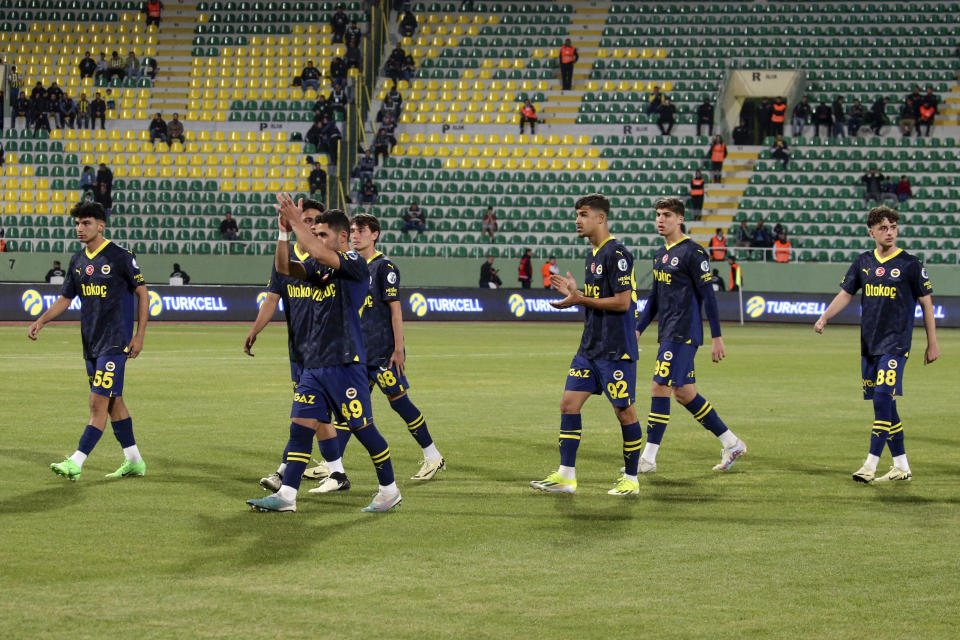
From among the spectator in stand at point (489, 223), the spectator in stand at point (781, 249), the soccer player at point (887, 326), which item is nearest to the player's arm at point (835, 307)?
the soccer player at point (887, 326)

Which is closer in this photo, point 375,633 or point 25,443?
point 375,633

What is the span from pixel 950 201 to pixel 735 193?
22.2 feet

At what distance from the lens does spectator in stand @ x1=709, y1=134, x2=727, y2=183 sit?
4447 centimetres

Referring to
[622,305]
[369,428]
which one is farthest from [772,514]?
[369,428]

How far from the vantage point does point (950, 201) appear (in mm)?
43469

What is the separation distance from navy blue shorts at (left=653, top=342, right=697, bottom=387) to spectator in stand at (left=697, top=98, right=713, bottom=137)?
117 ft

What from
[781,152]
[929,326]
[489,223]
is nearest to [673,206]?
[929,326]

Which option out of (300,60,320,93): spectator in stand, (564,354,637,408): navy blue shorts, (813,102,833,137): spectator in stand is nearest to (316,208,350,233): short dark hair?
(564,354,637,408): navy blue shorts

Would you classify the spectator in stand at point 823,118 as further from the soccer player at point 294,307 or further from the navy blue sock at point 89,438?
the navy blue sock at point 89,438

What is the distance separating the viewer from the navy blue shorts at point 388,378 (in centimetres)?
1068

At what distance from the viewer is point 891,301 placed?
426 inches

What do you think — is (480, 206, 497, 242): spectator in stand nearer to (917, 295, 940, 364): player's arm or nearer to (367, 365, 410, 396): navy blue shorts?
(917, 295, 940, 364): player's arm

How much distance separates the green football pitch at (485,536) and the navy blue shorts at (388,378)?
2.31 feet

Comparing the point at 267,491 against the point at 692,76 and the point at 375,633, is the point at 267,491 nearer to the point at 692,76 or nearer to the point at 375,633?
the point at 375,633
